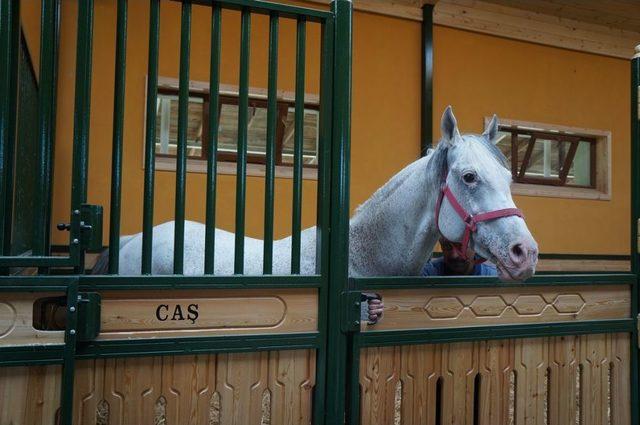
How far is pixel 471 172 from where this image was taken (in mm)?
1381

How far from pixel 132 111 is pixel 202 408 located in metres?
2.67

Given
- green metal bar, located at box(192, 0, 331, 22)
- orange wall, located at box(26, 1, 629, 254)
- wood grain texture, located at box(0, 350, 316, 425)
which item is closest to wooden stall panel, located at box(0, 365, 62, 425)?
wood grain texture, located at box(0, 350, 316, 425)

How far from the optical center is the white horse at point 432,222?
1.29 m

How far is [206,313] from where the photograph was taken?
1.12 m

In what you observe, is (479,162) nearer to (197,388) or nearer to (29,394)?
(197,388)

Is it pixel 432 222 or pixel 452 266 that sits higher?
pixel 432 222

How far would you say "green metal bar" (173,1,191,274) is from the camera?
113 cm

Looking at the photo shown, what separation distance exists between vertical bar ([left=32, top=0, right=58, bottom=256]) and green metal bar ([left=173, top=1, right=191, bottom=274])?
0.87ft

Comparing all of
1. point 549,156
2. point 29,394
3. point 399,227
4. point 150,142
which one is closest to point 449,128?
point 399,227

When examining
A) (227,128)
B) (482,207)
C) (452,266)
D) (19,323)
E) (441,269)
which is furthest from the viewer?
(227,128)

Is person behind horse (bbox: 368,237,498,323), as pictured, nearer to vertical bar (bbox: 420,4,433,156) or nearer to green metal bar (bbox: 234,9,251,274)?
green metal bar (bbox: 234,9,251,274)

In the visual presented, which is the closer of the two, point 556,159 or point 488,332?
point 488,332

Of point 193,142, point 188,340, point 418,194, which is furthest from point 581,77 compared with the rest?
point 188,340

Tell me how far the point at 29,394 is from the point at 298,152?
0.78 meters
